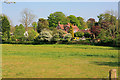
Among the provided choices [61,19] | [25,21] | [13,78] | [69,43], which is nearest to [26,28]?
[25,21]

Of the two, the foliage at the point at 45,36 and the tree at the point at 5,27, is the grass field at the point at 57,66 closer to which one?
the foliage at the point at 45,36

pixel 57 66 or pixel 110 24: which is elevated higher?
pixel 110 24

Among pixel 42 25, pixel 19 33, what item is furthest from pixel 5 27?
pixel 42 25

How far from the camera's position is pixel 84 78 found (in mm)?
12625

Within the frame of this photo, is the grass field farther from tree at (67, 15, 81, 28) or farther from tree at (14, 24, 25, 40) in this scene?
tree at (67, 15, 81, 28)

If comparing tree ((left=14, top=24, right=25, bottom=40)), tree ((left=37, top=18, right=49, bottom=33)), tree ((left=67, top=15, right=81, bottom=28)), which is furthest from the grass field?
tree ((left=67, top=15, right=81, bottom=28))

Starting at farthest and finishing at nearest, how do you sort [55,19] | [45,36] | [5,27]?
[55,19] → [5,27] → [45,36]

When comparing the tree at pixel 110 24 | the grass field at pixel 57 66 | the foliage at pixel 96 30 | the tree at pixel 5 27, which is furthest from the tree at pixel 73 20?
the grass field at pixel 57 66

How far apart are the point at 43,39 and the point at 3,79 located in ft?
150

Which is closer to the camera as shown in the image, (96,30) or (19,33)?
(19,33)

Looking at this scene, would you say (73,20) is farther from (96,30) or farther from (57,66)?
(57,66)

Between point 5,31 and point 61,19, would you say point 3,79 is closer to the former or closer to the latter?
point 5,31

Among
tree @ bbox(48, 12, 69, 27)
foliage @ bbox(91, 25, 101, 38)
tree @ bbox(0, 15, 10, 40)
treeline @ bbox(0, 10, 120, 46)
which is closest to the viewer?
treeline @ bbox(0, 10, 120, 46)

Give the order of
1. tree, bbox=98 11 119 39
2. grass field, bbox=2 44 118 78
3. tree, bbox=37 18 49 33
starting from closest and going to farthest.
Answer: grass field, bbox=2 44 118 78 < tree, bbox=98 11 119 39 < tree, bbox=37 18 49 33
